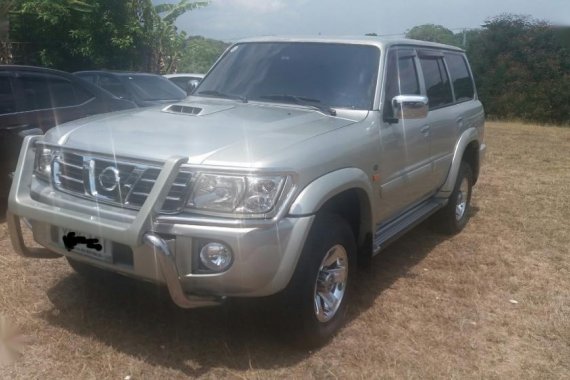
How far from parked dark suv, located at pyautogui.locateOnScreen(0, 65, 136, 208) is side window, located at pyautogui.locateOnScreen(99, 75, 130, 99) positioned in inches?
102

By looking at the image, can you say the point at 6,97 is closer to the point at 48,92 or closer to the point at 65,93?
the point at 48,92

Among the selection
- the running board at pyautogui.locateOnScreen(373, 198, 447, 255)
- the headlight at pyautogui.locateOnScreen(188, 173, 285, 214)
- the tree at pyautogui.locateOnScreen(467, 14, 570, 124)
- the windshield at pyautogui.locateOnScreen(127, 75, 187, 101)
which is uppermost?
the headlight at pyautogui.locateOnScreen(188, 173, 285, 214)

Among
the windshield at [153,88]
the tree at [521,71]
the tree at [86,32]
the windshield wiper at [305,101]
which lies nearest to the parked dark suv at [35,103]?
the windshield wiper at [305,101]

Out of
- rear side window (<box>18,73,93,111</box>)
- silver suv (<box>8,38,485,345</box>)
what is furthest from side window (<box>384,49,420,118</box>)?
rear side window (<box>18,73,93,111</box>)

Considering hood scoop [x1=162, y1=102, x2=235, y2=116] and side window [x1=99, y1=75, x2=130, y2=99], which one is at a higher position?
hood scoop [x1=162, y1=102, x2=235, y2=116]

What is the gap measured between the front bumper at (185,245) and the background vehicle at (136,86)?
6106 mm

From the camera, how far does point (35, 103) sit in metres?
5.84

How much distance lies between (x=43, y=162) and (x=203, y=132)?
1004mm

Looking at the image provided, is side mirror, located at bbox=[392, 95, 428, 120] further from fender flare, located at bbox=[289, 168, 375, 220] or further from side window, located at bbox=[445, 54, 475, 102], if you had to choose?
side window, located at bbox=[445, 54, 475, 102]

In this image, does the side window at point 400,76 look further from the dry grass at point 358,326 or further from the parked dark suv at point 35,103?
the parked dark suv at point 35,103

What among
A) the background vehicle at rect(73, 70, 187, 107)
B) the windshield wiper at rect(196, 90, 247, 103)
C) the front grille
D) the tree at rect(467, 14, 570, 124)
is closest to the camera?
the front grille

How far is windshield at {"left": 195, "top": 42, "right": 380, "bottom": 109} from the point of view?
414cm

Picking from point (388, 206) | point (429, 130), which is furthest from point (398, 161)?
point (429, 130)

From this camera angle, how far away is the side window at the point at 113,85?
9031 millimetres
